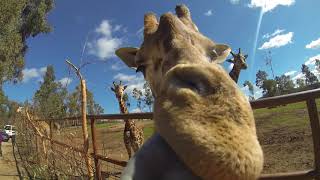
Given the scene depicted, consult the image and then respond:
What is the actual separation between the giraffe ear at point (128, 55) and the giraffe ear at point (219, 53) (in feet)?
1.77

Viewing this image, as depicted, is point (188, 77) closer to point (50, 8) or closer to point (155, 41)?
point (155, 41)

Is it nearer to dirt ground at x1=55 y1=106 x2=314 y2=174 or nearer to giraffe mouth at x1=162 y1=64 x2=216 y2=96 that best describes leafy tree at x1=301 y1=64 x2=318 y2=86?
dirt ground at x1=55 y1=106 x2=314 y2=174

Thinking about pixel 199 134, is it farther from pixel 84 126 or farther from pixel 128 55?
pixel 84 126

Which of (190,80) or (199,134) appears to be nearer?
(199,134)

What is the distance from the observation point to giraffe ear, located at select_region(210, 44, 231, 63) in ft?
7.37

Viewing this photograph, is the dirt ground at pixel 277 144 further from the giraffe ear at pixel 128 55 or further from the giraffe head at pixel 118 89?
the giraffe ear at pixel 128 55

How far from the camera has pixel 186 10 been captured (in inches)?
100

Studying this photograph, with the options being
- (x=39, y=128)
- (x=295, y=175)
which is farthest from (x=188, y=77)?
(x=39, y=128)

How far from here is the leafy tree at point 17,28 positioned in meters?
23.1

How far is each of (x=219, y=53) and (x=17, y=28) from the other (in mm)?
24709

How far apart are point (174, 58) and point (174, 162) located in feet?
2.25

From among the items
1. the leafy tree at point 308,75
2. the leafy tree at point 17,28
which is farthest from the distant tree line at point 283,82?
the leafy tree at point 17,28

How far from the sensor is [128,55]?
2.82 meters

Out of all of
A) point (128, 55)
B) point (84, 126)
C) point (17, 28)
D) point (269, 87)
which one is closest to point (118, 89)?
point (84, 126)
